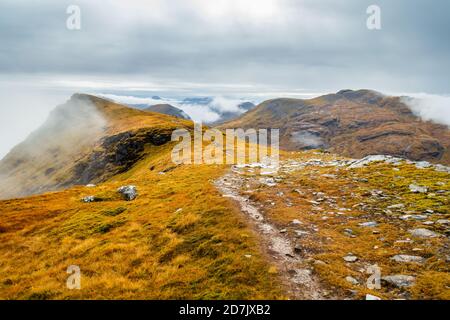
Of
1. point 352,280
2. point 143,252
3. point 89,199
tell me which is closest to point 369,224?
point 352,280

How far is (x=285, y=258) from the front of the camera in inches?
644

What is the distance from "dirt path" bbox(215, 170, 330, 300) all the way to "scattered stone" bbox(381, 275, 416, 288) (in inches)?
126

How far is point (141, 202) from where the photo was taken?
3469 cm

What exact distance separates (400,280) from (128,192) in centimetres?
3400

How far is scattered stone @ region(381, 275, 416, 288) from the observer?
1363cm

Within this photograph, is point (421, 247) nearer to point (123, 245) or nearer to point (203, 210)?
point (203, 210)

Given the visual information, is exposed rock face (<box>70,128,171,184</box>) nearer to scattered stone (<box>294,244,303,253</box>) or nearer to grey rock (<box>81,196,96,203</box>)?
grey rock (<box>81,196,96,203</box>)

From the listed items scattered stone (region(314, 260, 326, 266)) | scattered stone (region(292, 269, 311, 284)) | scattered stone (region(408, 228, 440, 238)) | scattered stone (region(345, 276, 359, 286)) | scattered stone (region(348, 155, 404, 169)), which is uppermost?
scattered stone (region(348, 155, 404, 169))

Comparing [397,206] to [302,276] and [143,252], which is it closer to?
[302,276]

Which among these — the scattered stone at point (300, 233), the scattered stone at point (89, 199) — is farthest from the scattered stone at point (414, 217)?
the scattered stone at point (89, 199)

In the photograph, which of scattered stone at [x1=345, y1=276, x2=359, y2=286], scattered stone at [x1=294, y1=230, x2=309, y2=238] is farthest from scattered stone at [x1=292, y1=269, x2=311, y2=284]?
scattered stone at [x1=294, y1=230, x2=309, y2=238]

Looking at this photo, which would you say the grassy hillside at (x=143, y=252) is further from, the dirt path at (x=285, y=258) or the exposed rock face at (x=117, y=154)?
the exposed rock face at (x=117, y=154)

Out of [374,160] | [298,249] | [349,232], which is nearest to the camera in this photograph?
[298,249]
